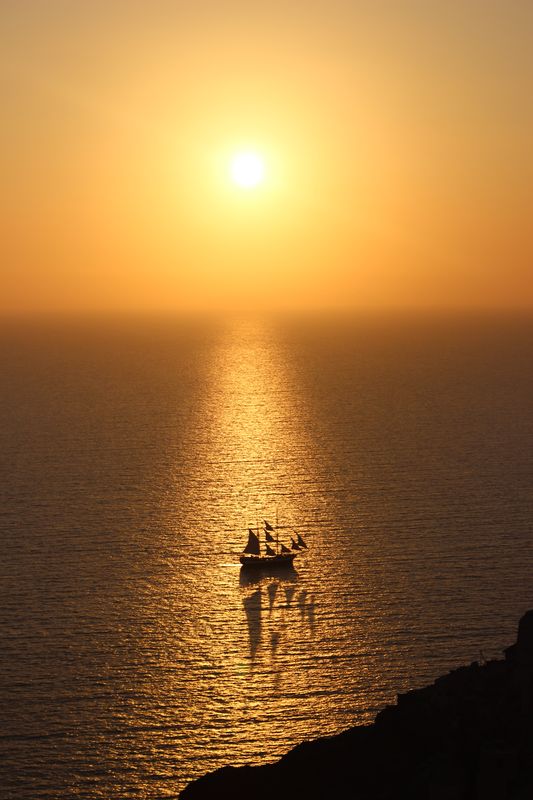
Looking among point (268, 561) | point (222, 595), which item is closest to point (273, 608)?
point (222, 595)

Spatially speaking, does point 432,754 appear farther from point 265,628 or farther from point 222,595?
point 222,595

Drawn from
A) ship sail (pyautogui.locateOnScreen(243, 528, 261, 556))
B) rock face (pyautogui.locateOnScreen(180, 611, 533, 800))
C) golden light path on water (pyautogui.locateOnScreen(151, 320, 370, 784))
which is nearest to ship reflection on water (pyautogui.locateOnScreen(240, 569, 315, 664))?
golden light path on water (pyautogui.locateOnScreen(151, 320, 370, 784))

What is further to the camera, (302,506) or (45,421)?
(45,421)

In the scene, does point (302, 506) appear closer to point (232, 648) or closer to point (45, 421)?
point (232, 648)

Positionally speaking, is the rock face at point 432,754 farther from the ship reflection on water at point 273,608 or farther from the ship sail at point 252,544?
the ship sail at point 252,544

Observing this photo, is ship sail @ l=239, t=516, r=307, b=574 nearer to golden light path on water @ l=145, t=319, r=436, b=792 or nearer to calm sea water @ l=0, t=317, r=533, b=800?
golden light path on water @ l=145, t=319, r=436, b=792

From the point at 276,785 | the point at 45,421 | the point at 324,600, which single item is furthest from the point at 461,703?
the point at 45,421

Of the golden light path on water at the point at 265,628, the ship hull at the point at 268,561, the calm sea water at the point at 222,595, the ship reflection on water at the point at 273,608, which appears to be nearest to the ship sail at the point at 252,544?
the calm sea water at the point at 222,595
